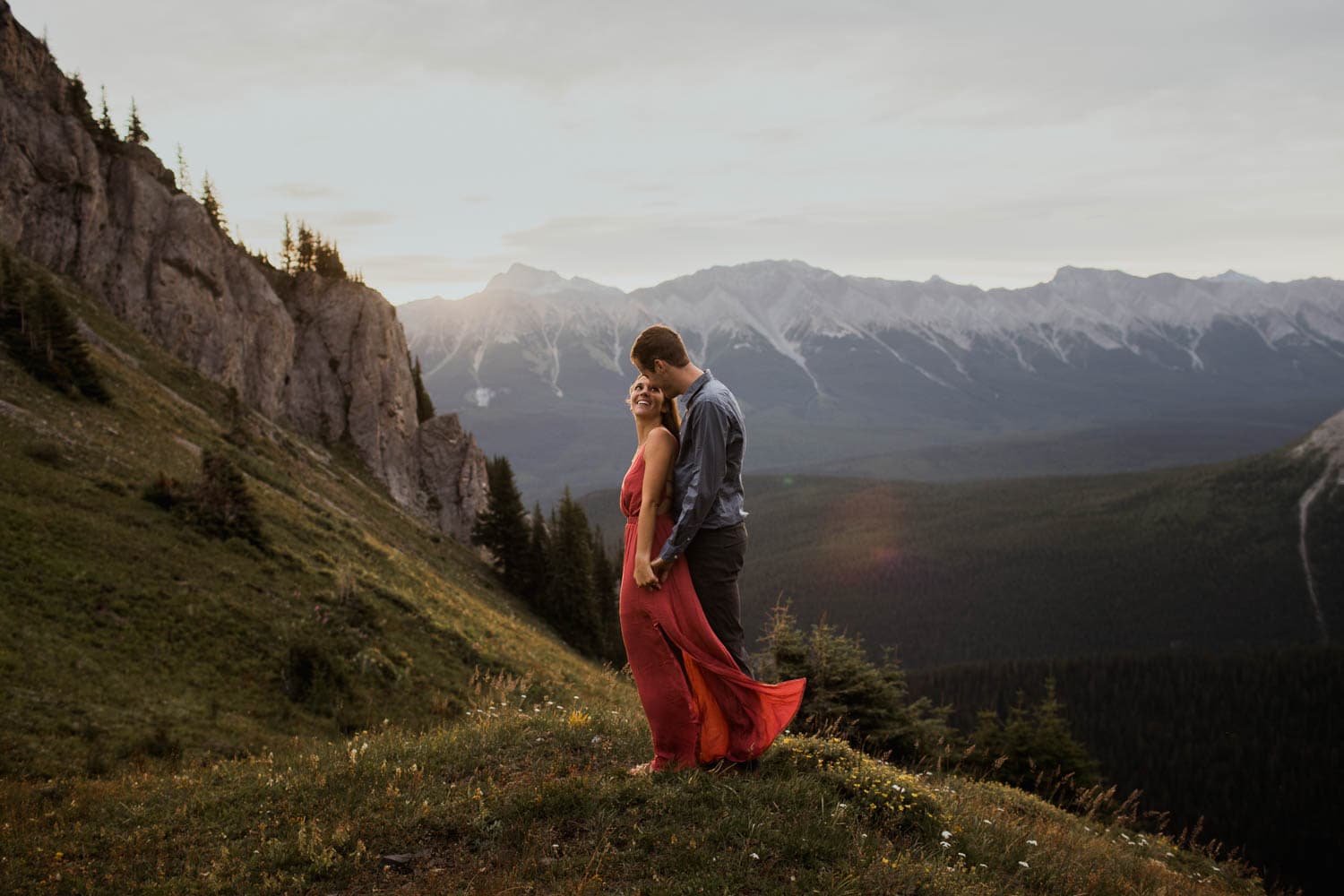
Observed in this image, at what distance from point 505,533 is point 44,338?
30001 mm

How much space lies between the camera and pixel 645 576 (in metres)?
6.75

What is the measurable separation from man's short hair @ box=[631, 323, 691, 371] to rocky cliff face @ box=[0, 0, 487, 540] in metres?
44.1

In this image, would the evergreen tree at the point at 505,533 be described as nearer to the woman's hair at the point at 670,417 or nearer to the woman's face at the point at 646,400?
the woman's hair at the point at 670,417

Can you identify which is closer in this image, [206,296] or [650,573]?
[650,573]

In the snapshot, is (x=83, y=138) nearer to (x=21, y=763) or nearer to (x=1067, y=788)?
(x=21, y=763)

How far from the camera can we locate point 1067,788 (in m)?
17.9

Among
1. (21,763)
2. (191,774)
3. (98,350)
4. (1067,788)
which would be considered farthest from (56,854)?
(98,350)

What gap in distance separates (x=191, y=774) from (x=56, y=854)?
7.99 ft

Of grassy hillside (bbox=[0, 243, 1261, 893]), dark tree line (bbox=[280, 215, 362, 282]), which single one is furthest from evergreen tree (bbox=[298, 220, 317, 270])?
grassy hillside (bbox=[0, 243, 1261, 893])

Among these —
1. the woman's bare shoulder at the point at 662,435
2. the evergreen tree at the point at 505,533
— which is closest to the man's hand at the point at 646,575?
the woman's bare shoulder at the point at 662,435

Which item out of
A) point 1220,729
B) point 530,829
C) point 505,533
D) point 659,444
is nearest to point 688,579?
point 659,444

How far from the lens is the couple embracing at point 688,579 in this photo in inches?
266

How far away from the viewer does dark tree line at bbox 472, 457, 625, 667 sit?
1831 inches

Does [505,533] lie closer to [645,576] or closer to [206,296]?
[206,296]
